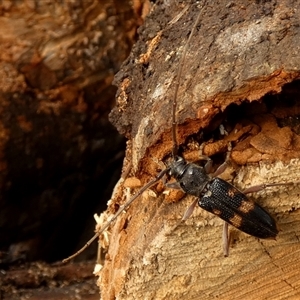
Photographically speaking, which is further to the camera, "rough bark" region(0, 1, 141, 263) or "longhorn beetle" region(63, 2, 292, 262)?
"rough bark" region(0, 1, 141, 263)

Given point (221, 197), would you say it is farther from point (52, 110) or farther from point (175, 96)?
point (52, 110)

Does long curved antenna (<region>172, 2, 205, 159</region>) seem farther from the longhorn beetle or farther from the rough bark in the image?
the rough bark

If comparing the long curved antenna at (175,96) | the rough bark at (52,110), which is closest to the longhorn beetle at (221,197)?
the long curved antenna at (175,96)

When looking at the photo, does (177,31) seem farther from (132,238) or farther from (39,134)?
(39,134)

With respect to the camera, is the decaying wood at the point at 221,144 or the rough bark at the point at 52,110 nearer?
the decaying wood at the point at 221,144

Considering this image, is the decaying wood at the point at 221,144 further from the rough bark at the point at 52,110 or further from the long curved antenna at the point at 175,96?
the rough bark at the point at 52,110

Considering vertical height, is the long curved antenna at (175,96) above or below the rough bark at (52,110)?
above

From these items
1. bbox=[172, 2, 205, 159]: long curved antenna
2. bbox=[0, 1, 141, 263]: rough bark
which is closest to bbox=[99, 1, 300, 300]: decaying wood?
bbox=[172, 2, 205, 159]: long curved antenna

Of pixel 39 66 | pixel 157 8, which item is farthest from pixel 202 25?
pixel 39 66

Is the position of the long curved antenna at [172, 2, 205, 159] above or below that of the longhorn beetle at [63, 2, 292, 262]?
above
